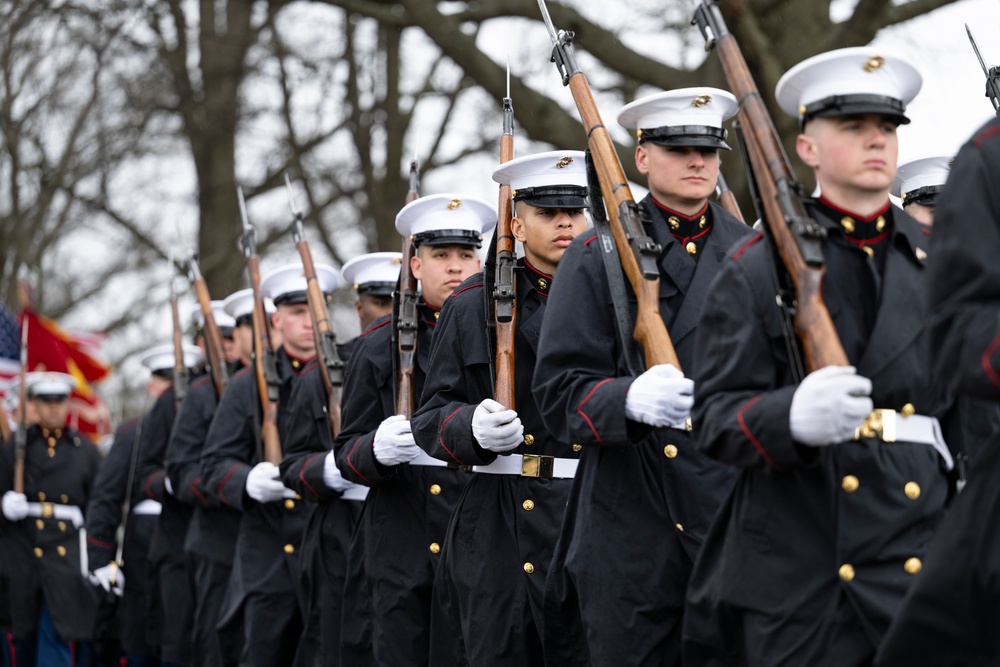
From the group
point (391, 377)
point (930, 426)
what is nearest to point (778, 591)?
point (930, 426)

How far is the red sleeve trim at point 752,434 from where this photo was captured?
151 inches

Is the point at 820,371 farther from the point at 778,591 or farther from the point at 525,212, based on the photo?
the point at 525,212

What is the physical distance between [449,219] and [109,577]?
221 inches

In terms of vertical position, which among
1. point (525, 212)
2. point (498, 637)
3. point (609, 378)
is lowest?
point (498, 637)

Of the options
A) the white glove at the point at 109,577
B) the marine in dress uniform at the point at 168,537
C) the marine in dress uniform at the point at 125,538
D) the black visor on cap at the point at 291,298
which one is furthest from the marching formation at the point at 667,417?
the white glove at the point at 109,577

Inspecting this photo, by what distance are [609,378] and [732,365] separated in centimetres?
94

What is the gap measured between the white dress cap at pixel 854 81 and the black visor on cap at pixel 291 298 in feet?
17.8

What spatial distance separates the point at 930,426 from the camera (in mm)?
3926

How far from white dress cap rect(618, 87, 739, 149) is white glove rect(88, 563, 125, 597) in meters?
7.66

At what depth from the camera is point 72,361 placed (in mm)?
17469

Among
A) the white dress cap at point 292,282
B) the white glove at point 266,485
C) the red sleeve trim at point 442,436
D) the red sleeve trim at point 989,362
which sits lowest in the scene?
the white glove at point 266,485

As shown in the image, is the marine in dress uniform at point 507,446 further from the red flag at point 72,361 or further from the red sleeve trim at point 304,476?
the red flag at point 72,361

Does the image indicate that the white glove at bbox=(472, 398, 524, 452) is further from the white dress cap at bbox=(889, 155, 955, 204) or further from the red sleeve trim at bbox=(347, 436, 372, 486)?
the white dress cap at bbox=(889, 155, 955, 204)

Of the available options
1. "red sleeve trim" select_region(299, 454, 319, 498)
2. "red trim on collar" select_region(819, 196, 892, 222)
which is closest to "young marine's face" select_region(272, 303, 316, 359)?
"red sleeve trim" select_region(299, 454, 319, 498)
